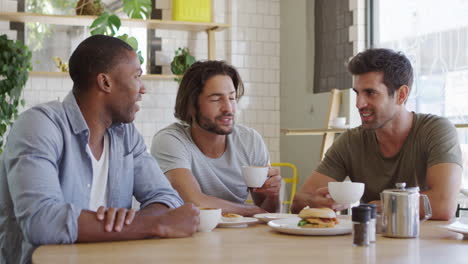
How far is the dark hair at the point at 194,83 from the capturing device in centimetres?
301

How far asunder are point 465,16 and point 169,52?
268 cm

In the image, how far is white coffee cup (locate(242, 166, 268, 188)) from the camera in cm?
233

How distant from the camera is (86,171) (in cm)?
203

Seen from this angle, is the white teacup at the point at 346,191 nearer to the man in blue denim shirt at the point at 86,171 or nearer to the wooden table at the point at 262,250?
the wooden table at the point at 262,250

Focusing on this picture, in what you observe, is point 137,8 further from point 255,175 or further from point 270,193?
point 255,175

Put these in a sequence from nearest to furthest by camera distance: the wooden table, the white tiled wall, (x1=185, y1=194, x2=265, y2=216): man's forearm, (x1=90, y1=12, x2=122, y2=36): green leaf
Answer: the wooden table
(x1=185, y1=194, x2=265, y2=216): man's forearm
(x1=90, y1=12, x2=122, y2=36): green leaf
the white tiled wall

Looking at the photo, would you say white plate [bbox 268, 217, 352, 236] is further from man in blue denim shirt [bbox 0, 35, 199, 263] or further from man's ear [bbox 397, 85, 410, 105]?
man's ear [bbox 397, 85, 410, 105]

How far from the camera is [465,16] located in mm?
4172

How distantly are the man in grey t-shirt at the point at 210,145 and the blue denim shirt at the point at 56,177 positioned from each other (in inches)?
15.1

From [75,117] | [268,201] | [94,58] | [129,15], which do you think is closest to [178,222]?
[75,117]

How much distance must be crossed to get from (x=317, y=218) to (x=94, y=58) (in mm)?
864

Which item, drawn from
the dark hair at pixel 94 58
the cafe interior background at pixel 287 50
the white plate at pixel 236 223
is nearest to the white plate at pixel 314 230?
the white plate at pixel 236 223

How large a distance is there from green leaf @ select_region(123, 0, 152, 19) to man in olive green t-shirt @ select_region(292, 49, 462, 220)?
111 inches

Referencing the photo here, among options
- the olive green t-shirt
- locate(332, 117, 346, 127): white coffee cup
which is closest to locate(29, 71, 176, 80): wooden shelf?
locate(332, 117, 346, 127): white coffee cup
